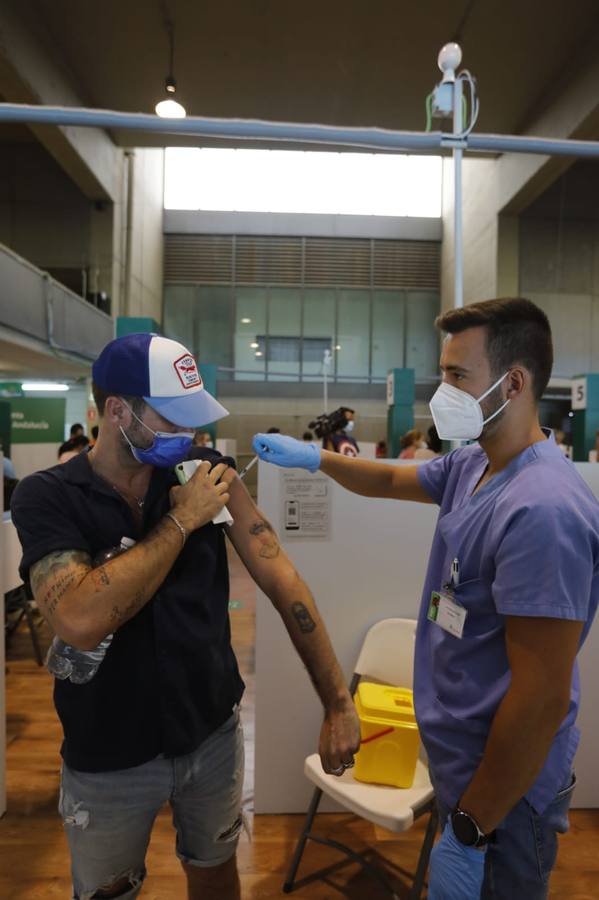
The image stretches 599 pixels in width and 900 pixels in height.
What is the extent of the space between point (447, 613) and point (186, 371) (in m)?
0.73

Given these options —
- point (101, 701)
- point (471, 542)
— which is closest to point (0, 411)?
point (101, 701)

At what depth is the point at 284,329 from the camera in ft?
43.0

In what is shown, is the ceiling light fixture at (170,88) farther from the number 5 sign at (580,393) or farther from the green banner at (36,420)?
the number 5 sign at (580,393)

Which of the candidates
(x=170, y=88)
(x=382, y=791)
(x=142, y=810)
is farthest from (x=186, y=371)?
(x=170, y=88)

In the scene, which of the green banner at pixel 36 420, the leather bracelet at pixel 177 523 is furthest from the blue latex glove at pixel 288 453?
the green banner at pixel 36 420

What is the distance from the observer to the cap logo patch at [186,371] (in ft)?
3.88

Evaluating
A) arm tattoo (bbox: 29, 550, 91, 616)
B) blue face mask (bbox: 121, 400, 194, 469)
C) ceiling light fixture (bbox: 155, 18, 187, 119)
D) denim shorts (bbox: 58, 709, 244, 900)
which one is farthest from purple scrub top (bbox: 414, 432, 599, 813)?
ceiling light fixture (bbox: 155, 18, 187, 119)

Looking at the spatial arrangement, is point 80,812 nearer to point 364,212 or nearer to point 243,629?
point 243,629

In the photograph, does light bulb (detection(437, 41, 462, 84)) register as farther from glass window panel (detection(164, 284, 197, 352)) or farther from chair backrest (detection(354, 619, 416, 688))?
glass window panel (detection(164, 284, 197, 352))

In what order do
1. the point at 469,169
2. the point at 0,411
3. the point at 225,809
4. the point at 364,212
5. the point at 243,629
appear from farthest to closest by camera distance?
the point at 364,212 → the point at 469,169 → the point at 0,411 → the point at 243,629 → the point at 225,809

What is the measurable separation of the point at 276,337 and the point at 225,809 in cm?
1227

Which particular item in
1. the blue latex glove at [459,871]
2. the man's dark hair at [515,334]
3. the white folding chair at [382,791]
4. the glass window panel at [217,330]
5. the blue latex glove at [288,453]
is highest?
the glass window panel at [217,330]

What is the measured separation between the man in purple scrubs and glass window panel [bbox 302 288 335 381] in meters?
11.9

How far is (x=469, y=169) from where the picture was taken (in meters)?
11.0
